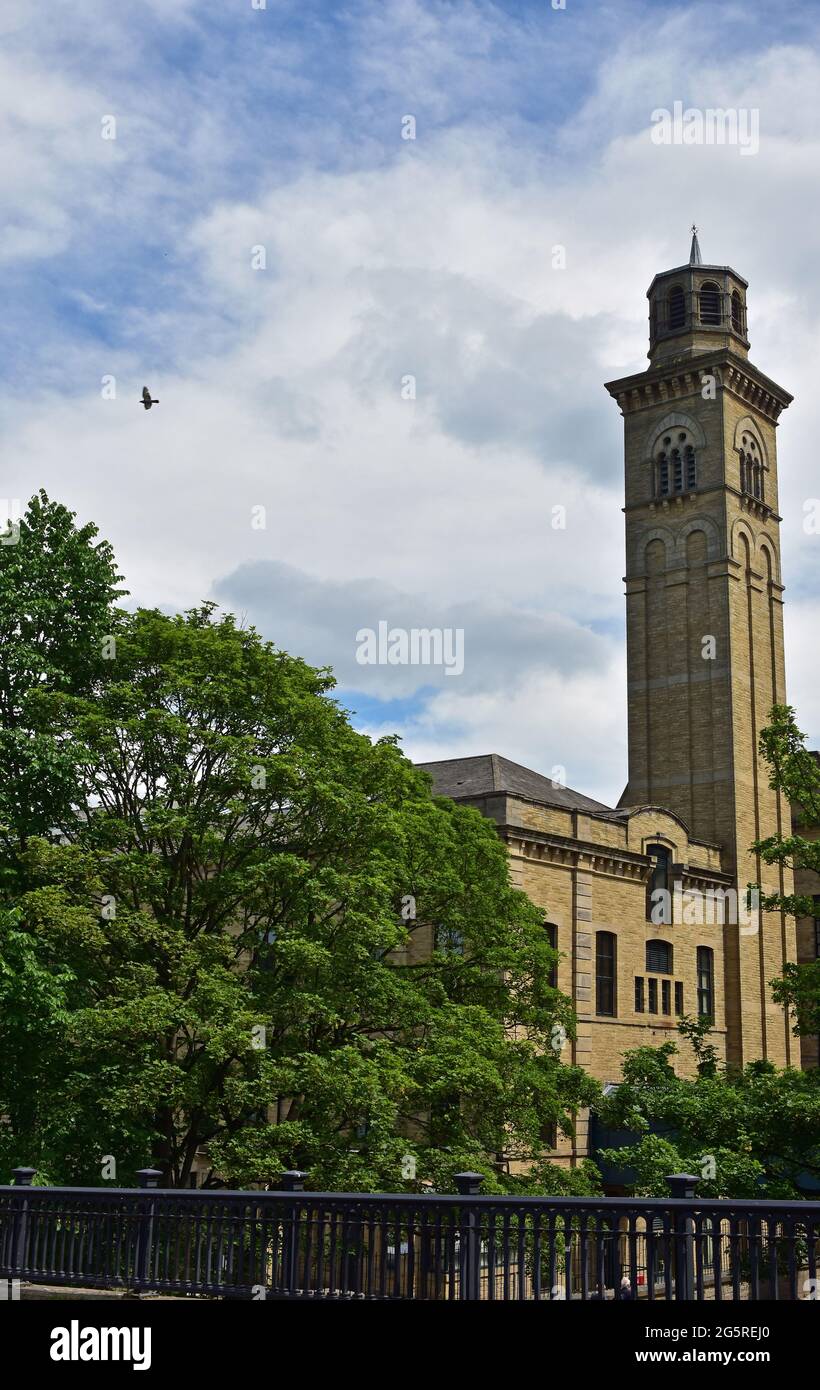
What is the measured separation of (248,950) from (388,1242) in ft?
38.9

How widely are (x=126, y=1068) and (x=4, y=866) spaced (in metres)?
3.95

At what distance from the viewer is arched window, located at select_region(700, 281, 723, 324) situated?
171ft

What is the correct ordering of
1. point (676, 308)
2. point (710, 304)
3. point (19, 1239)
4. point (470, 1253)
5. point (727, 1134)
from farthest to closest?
point (676, 308)
point (710, 304)
point (727, 1134)
point (19, 1239)
point (470, 1253)

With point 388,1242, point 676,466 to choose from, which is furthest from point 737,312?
point 388,1242

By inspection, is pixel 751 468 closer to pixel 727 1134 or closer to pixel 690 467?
pixel 690 467

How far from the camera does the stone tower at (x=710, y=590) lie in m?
47.2

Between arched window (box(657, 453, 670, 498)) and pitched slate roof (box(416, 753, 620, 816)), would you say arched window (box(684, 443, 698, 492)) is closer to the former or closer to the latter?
arched window (box(657, 453, 670, 498))

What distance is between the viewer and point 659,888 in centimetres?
4141

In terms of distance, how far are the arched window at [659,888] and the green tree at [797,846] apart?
15505 mm

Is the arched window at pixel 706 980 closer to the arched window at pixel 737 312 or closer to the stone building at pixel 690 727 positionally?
the stone building at pixel 690 727

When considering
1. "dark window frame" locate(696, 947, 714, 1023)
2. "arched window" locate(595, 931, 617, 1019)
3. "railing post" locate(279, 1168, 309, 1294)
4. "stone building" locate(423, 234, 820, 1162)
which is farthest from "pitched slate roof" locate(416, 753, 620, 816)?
"railing post" locate(279, 1168, 309, 1294)

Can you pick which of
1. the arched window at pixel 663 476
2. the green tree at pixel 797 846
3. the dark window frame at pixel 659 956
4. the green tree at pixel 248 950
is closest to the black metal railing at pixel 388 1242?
the green tree at pixel 248 950
